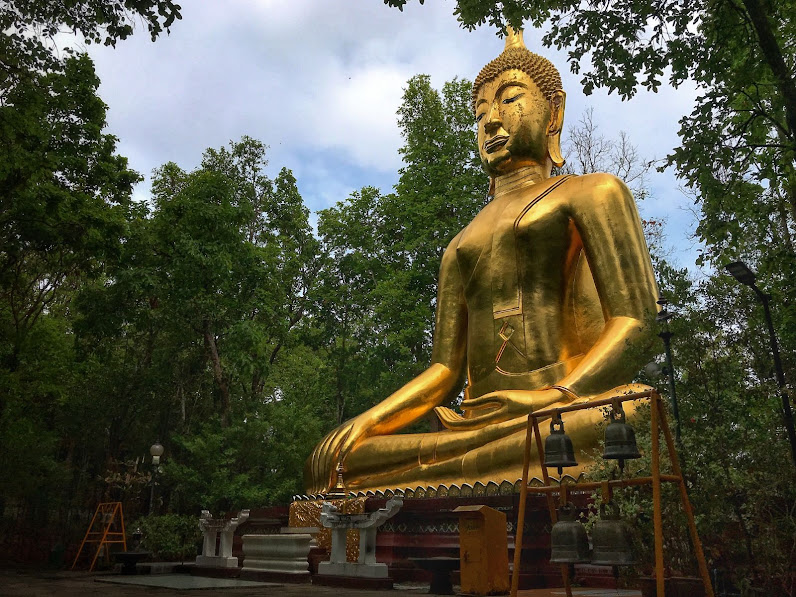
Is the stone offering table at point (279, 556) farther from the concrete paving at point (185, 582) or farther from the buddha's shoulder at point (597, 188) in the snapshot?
the buddha's shoulder at point (597, 188)

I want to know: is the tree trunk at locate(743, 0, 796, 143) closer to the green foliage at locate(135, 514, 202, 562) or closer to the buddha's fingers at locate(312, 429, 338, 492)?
the buddha's fingers at locate(312, 429, 338, 492)

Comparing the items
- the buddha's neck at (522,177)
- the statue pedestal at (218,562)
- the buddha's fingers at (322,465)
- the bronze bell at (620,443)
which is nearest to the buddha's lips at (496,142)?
the buddha's neck at (522,177)

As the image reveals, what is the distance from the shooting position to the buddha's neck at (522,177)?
1012 centimetres

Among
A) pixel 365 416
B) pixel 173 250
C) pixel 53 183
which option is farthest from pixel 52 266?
pixel 365 416

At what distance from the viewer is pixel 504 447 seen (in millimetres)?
7613

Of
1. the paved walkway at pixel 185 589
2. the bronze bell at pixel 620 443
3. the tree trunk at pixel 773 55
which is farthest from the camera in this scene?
the paved walkway at pixel 185 589

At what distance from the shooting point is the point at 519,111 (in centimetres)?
994

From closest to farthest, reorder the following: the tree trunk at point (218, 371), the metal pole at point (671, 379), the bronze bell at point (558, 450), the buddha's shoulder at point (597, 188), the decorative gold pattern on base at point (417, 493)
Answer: the bronze bell at point (558, 450), the metal pole at point (671, 379), the decorative gold pattern on base at point (417, 493), the buddha's shoulder at point (597, 188), the tree trunk at point (218, 371)

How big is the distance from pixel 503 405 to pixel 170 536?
6.97 meters

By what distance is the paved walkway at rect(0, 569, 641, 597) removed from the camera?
6.32m

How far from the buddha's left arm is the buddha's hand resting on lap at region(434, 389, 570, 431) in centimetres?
24

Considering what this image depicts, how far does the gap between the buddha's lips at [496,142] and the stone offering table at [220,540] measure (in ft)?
19.1

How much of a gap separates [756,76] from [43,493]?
17.4 m

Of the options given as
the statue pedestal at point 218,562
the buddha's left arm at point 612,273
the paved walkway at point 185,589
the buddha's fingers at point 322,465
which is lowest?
the paved walkway at point 185,589
